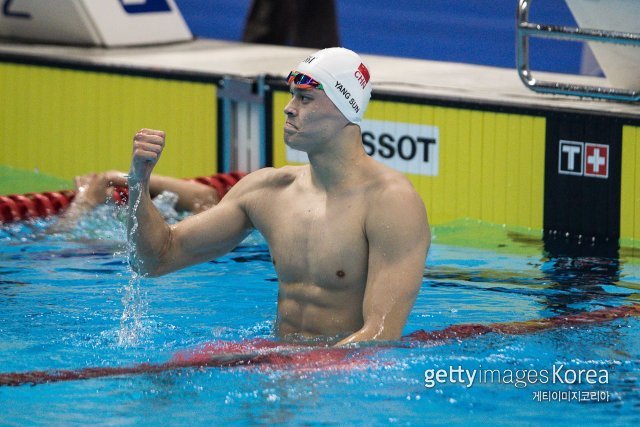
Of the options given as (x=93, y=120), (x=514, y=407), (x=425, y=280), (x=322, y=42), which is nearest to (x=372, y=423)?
(x=514, y=407)

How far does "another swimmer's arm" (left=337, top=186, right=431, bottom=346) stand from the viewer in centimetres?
392

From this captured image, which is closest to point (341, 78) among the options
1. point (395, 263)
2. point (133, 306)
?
point (395, 263)

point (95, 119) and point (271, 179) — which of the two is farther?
point (95, 119)

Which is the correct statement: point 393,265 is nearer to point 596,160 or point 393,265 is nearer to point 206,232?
point 206,232

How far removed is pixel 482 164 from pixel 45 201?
83.8 inches

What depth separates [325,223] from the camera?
4.12 metres

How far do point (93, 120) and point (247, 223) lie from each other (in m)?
3.53

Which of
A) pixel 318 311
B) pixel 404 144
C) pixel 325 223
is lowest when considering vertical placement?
pixel 318 311

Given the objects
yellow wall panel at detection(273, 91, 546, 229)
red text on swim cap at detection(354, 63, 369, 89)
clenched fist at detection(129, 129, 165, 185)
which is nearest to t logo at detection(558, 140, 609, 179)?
yellow wall panel at detection(273, 91, 546, 229)

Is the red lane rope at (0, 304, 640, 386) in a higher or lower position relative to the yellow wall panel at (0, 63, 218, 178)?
lower

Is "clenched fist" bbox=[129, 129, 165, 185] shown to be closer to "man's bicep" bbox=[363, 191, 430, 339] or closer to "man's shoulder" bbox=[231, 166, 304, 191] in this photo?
"man's shoulder" bbox=[231, 166, 304, 191]

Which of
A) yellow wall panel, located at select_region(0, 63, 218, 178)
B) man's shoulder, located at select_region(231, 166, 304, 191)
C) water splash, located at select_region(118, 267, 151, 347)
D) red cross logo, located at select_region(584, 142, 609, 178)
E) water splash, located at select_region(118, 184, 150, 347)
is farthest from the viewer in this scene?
yellow wall panel, located at select_region(0, 63, 218, 178)

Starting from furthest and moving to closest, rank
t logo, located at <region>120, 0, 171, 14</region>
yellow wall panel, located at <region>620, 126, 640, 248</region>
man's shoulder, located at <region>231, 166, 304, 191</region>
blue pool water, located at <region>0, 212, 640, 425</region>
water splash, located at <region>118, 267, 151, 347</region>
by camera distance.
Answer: t logo, located at <region>120, 0, 171, 14</region> < yellow wall panel, located at <region>620, 126, 640, 248</region> < water splash, located at <region>118, 267, 151, 347</region> < man's shoulder, located at <region>231, 166, 304, 191</region> < blue pool water, located at <region>0, 212, 640, 425</region>

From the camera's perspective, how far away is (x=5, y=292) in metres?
5.51
